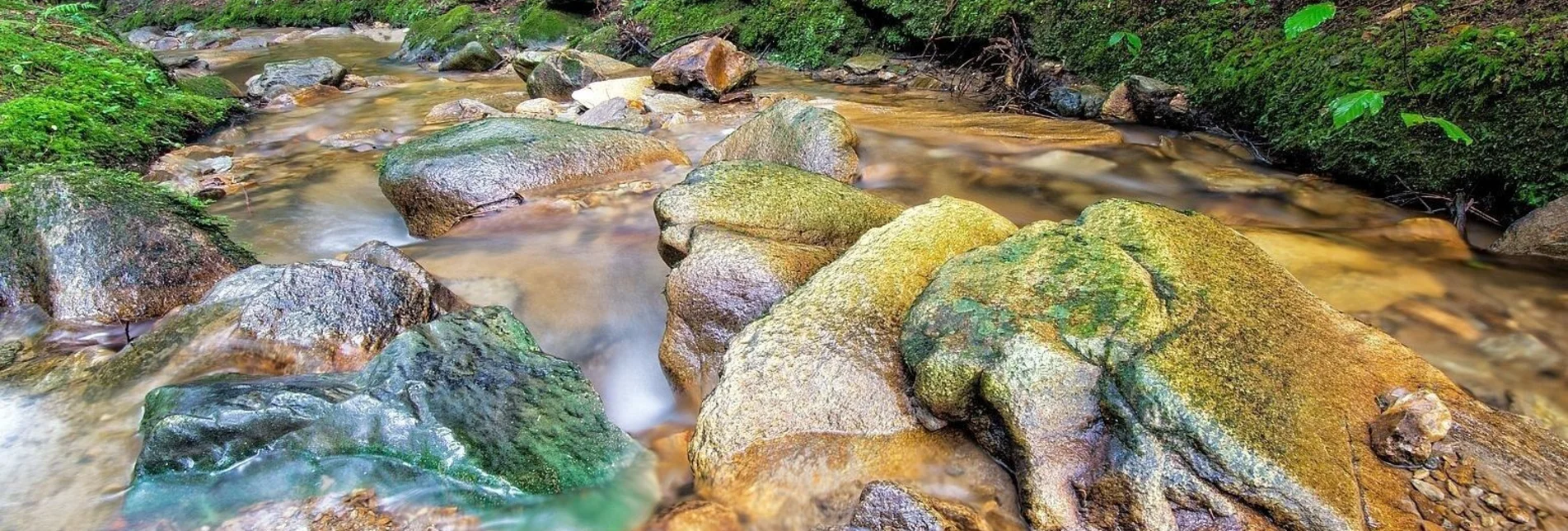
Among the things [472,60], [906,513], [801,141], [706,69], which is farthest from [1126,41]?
[472,60]

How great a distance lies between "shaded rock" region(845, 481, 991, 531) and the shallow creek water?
1.14 m

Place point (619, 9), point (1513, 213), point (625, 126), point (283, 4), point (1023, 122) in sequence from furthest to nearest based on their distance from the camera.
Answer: point (283, 4), point (619, 9), point (625, 126), point (1023, 122), point (1513, 213)

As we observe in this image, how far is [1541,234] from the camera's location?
3.60m

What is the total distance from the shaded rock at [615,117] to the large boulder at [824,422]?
5024mm

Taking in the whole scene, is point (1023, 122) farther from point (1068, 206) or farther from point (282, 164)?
point (282, 164)

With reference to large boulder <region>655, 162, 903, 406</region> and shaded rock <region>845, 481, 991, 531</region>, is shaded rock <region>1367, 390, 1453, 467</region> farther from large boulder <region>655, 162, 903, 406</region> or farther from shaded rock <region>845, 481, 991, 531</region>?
large boulder <region>655, 162, 903, 406</region>

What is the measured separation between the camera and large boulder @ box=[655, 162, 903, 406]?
3.21m

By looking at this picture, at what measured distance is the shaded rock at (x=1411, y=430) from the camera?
7.06 feet

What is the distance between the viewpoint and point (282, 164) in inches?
259

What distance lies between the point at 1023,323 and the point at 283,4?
24979mm

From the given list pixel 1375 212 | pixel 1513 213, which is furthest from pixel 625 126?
pixel 1513 213

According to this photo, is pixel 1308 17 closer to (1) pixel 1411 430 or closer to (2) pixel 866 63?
(1) pixel 1411 430

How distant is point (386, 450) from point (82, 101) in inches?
239

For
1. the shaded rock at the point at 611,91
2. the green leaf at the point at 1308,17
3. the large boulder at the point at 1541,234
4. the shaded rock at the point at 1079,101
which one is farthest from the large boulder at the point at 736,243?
the shaded rock at the point at 611,91
